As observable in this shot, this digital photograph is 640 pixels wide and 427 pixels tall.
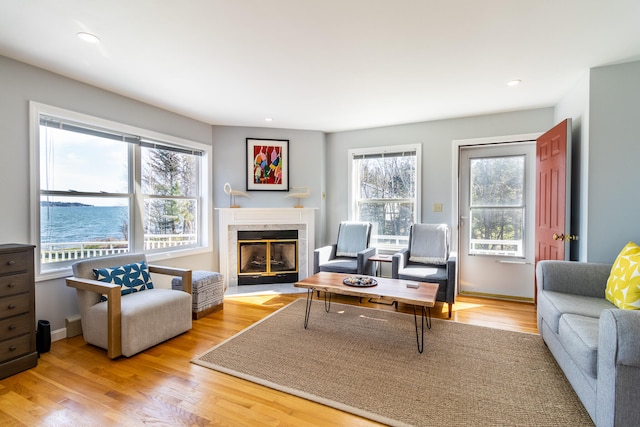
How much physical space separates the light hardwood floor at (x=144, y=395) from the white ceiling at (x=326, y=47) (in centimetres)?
244

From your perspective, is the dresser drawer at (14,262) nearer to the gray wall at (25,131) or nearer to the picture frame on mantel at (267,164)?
the gray wall at (25,131)

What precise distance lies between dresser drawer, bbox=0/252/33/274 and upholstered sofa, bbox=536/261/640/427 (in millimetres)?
3755

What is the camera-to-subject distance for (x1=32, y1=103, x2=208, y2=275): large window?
281cm

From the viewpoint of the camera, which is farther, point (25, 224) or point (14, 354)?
point (25, 224)

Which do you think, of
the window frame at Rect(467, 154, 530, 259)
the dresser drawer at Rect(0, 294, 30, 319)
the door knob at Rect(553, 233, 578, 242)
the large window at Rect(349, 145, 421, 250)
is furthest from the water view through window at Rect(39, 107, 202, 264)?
the door knob at Rect(553, 233, 578, 242)

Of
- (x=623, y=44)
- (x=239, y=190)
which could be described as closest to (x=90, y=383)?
(x=239, y=190)

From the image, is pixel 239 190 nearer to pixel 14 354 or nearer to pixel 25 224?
pixel 25 224

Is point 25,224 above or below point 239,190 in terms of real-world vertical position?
A: below

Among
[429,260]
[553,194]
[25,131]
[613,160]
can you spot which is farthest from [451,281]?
[25,131]

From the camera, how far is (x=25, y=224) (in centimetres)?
261

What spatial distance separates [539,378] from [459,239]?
235 cm

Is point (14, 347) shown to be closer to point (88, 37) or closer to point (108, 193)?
point (108, 193)

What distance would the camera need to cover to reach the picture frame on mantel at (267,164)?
4.69 m

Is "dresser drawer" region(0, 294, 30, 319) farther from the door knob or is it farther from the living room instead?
the door knob
